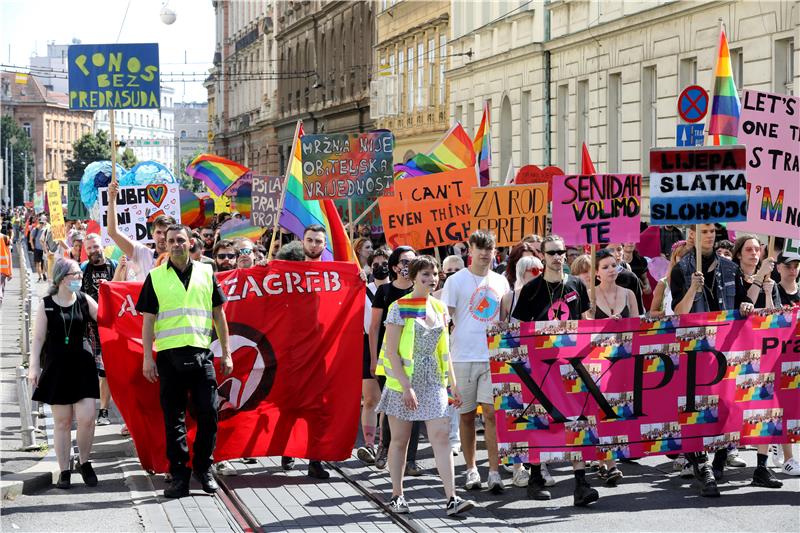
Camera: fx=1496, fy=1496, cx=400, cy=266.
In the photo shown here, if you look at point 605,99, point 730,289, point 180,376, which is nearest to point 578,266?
point 730,289

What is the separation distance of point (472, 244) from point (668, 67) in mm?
15555

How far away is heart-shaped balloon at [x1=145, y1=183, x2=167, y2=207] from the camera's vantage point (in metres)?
17.5

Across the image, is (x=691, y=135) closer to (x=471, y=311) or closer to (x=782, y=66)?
(x=782, y=66)

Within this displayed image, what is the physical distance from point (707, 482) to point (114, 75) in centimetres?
810

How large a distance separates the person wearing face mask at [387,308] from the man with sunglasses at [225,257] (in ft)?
6.02

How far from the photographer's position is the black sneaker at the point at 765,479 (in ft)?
34.1

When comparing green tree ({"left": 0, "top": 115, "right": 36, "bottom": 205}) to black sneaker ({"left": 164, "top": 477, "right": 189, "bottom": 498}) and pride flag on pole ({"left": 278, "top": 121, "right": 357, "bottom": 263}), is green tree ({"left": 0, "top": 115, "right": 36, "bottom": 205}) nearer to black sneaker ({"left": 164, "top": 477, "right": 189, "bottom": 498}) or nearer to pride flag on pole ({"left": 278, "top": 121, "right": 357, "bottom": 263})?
pride flag on pole ({"left": 278, "top": 121, "right": 357, "bottom": 263})

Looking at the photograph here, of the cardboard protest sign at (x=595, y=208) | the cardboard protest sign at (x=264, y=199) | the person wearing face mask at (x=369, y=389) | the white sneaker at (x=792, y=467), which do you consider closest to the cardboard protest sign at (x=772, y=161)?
the cardboard protest sign at (x=595, y=208)

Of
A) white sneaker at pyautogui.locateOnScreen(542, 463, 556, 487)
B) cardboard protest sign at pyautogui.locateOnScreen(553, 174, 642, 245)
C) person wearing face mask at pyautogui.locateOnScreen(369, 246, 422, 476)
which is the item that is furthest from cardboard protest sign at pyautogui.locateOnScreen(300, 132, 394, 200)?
white sneaker at pyautogui.locateOnScreen(542, 463, 556, 487)

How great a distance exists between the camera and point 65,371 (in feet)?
35.3

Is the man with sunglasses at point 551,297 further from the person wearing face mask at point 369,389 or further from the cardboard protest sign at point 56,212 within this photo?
the cardboard protest sign at point 56,212

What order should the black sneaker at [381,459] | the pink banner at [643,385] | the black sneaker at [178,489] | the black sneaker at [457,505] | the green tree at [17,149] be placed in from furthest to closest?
the green tree at [17,149]
the black sneaker at [381,459]
the black sneaker at [178,489]
the pink banner at [643,385]
the black sneaker at [457,505]

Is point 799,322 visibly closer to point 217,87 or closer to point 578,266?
point 578,266

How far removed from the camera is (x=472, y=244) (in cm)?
1060
